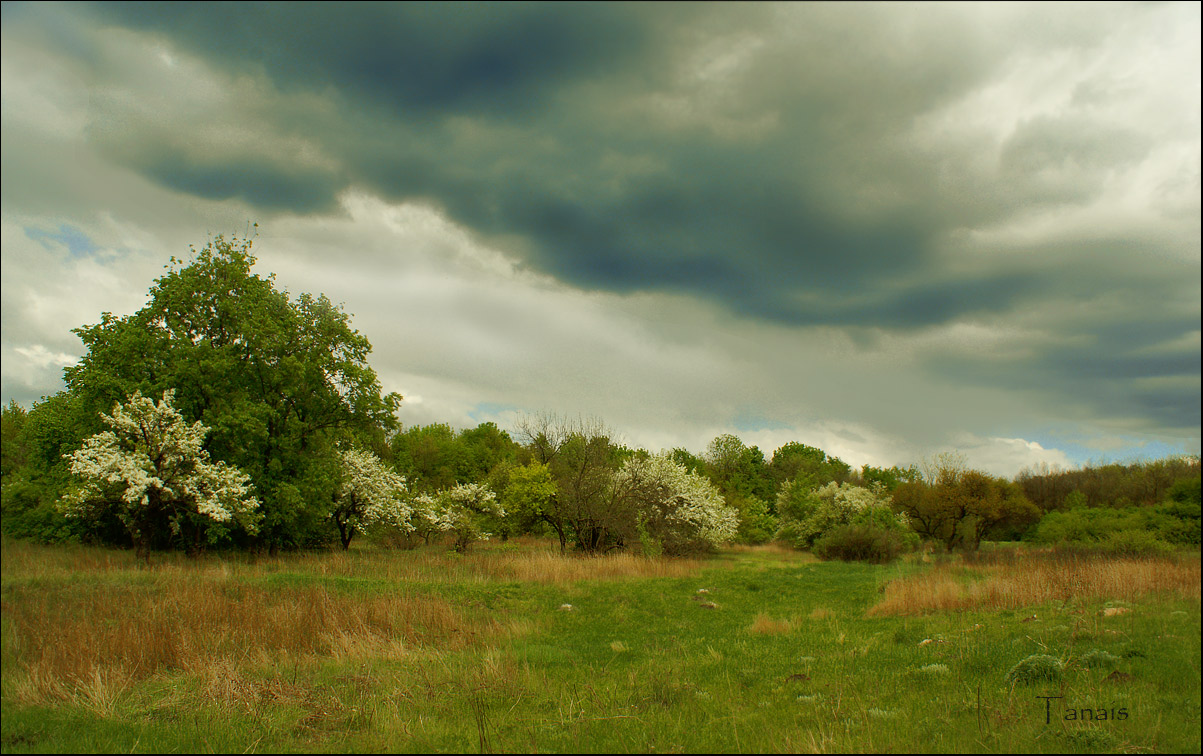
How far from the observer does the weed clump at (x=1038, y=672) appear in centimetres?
699

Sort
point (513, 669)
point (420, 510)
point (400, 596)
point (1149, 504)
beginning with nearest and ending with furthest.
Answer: point (1149, 504) → point (513, 669) → point (400, 596) → point (420, 510)

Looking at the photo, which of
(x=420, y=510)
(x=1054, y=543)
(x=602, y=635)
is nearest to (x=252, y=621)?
(x=602, y=635)

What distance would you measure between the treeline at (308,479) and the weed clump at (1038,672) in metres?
1.80

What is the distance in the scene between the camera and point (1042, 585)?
14.2 metres

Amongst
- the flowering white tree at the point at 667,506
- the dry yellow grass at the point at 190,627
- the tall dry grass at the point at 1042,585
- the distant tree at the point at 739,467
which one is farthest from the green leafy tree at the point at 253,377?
the distant tree at the point at 739,467

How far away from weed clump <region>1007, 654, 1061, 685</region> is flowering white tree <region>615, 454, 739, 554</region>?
2611cm

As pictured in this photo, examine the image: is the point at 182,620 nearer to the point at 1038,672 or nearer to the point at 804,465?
the point at 1038,672

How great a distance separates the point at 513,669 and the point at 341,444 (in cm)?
2427

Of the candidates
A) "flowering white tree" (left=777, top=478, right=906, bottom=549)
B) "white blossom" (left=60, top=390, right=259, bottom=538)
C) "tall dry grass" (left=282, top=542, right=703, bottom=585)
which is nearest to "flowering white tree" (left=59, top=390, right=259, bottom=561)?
"white blossom" (left=60, top=390, right=259, bottom=538)

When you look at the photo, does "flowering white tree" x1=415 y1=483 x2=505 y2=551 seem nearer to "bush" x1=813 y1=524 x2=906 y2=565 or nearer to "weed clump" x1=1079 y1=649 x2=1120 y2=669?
"bush" x1=813 y1=524 x2=906 y2=565

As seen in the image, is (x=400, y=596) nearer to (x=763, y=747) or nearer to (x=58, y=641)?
(x=58, y=641)

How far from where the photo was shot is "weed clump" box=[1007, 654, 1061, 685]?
22.9ft

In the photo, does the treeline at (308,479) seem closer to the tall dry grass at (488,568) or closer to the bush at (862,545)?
the bush at (862,545)

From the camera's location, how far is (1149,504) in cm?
649
